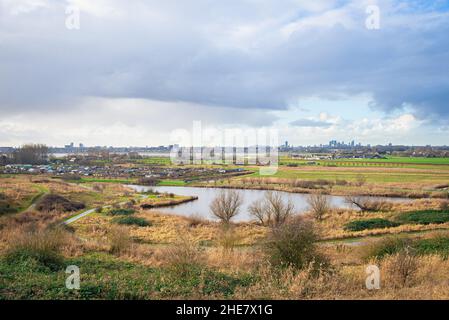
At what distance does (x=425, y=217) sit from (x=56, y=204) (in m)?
40.0

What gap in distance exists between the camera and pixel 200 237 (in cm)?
2794

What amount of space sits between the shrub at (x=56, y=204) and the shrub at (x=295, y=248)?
114 ft

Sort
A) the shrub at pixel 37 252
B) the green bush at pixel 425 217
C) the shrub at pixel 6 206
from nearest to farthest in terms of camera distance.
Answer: the shrub at pixel 37 252
the green bush at pixel 425 217
the shrub at pixel 6 206

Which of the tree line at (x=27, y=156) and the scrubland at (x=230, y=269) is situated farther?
the tree line at (x=27, y=156)

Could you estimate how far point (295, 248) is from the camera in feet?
34.8

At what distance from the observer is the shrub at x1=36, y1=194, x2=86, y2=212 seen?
128 feet

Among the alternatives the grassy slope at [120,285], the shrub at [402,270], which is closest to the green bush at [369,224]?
the shrub at [402,270]

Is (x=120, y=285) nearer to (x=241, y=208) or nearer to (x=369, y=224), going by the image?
(x=369, y=224)

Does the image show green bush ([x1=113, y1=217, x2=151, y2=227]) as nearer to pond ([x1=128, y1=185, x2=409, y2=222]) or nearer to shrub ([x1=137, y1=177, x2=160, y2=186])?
pond ([x1=128, y1=185, x2=409, y2=222])

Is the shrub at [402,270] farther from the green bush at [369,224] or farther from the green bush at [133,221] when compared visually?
the green bush at [133,221]

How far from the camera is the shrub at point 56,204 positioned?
3906 cm

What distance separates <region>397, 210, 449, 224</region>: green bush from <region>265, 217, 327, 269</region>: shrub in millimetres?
27309

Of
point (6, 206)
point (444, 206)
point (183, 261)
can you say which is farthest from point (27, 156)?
point (183, 261)
